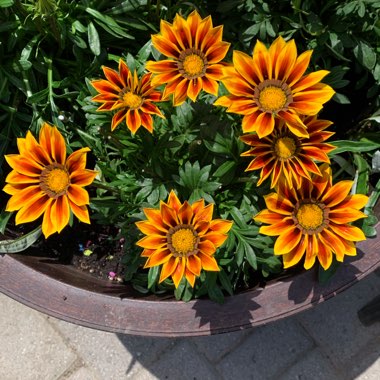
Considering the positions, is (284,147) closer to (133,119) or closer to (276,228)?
(276,228)

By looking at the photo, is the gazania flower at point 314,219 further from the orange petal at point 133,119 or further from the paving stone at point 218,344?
the paving stone at point 218,344

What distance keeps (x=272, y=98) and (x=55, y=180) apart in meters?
0.37

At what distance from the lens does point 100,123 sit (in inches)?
48.3

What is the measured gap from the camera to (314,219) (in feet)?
3.20

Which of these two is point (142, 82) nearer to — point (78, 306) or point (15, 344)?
point (78, 306)

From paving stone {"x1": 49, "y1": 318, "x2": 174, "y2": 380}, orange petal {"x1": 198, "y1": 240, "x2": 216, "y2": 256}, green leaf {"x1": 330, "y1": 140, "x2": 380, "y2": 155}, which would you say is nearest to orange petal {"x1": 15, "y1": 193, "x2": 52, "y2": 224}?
orange petal {"x1": 198, "y1": 240, "x2": 216, "y2": 256}

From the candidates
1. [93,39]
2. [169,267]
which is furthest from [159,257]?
[93,39]

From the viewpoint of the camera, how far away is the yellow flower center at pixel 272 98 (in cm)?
88

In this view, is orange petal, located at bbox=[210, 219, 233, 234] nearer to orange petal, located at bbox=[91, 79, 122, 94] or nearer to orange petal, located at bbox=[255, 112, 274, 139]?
orange petal, located at bbox=[255, 112, 274, 139]

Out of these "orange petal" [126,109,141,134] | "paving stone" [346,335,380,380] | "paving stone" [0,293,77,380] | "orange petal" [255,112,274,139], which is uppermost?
"orange petal" [255,112,274,139]

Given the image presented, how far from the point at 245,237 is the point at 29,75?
2.19ft

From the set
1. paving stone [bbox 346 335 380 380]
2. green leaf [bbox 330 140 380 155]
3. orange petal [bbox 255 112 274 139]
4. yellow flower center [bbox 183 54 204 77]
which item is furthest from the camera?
paving stone [bbox 346 335 380 380]

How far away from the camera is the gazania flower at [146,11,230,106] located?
0.93 meters

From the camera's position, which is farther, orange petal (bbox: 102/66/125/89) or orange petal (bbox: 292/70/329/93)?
orange petal (bbox: 102/66/125/89)
